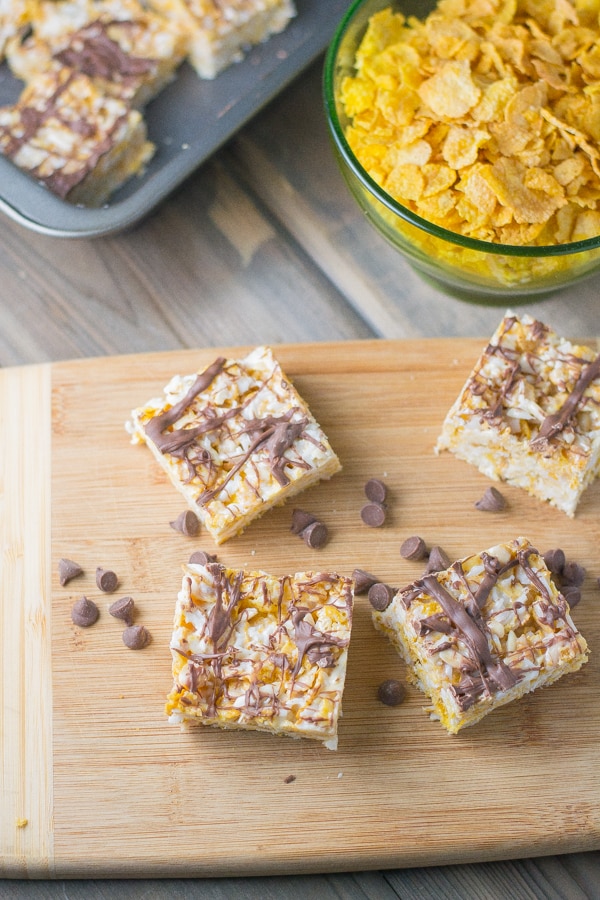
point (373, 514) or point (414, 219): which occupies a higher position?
point (414, 219)

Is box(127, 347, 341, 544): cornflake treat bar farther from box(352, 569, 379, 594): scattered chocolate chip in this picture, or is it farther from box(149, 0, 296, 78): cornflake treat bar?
box(149, 0, 296, 78): cornflake treat bar

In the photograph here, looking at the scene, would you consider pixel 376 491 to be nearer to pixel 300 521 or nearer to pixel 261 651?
pixel 300 521

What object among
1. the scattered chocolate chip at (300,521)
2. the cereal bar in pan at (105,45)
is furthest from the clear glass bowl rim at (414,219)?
the scattered chocolate chip at (300,521)

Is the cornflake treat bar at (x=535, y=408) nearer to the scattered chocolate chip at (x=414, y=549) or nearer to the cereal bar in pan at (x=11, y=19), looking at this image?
the scattered chocolate chip at (x=414, y=549)

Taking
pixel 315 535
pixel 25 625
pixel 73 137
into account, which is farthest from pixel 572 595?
pixel 73 137

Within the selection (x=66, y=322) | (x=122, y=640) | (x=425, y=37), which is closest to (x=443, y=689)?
(x=122, y=640)

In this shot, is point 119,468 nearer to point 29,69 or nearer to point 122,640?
point 122,640
